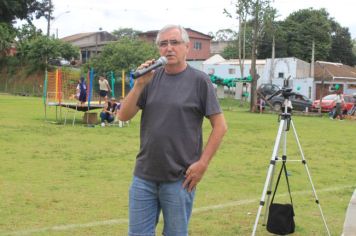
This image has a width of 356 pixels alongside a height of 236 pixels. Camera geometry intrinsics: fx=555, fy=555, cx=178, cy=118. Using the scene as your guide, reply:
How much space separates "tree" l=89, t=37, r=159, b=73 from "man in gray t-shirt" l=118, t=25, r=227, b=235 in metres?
48.1

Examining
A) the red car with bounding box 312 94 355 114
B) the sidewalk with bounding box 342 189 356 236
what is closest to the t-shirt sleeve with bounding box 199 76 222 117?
the sidewalk with bounding box 342 189 356 236

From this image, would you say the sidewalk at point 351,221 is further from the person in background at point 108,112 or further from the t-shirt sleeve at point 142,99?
the person in background at point 108,112

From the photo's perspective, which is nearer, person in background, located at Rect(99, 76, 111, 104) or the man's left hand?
the man's left hand

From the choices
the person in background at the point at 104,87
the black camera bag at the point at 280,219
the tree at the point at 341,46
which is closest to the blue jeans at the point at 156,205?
the black camera bag at the point at 280,219

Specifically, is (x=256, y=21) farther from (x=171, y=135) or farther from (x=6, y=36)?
(x=171, y=135)

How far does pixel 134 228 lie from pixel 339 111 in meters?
27.6

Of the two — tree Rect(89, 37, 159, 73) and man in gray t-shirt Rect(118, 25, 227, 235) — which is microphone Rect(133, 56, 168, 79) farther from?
tree Rect(89, 37, 159, 73)

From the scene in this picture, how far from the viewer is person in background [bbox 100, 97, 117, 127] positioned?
20188 mm

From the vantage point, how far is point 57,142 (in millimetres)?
14672

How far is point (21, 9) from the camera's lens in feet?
194

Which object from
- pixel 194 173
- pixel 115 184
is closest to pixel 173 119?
pixel 194 173

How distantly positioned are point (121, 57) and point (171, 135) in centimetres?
4908

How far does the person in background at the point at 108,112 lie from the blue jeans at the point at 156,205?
16.3 m

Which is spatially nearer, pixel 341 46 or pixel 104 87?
pixel 104 87
